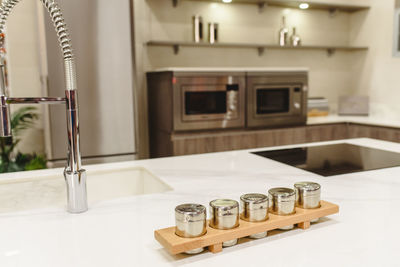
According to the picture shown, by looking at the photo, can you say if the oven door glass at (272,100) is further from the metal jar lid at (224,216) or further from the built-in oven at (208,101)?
the metal jar lid at (224,216)

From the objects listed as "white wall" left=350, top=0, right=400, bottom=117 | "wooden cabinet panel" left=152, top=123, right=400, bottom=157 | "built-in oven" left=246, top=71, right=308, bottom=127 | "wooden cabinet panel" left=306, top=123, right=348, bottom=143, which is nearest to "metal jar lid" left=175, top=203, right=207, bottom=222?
"wooden cabinet panel" left=152, top=123, right=400, bottom=157

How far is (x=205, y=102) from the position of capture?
2.92 meters

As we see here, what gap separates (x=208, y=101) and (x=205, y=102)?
30mm

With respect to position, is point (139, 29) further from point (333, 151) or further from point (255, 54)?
point (333, 151)

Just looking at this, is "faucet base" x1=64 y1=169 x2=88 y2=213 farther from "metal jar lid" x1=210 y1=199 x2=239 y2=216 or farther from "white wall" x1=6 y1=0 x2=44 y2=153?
"white wall" x1=6 y1=0 x2=44 y2=153

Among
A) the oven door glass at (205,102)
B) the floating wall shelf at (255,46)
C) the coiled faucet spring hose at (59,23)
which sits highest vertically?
the floating wall shelf at (255,46)

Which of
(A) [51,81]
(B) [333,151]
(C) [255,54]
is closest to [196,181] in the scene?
(B) [333,151]

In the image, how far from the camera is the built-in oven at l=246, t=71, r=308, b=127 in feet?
10.0

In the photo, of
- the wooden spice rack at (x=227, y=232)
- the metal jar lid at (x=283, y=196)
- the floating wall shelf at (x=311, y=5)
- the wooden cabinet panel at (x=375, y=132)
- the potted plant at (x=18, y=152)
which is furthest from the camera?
the floating wall shelf at (x=311, y=5)

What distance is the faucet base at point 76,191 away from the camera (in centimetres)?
90

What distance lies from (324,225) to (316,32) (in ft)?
12.1

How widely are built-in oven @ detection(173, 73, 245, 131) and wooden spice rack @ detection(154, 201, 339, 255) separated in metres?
2.06

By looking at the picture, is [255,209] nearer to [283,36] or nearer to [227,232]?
[227,232]

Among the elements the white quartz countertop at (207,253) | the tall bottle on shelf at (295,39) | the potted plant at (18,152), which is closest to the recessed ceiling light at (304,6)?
the tall bottle on shelf at (295,39)
